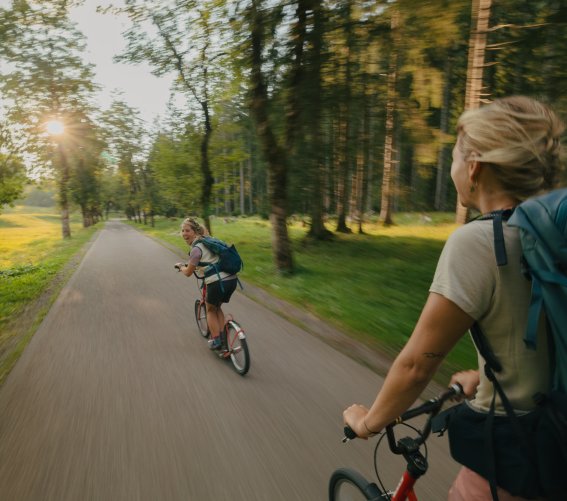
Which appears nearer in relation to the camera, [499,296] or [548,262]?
[548,262]

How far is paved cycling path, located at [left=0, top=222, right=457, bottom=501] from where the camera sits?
2.92 m

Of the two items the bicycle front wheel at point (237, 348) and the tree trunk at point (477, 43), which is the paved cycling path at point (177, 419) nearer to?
the bicycle front wheel at point (237, 348)

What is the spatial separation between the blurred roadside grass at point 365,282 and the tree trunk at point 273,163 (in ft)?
2.13

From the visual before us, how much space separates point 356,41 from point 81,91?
28.7 m

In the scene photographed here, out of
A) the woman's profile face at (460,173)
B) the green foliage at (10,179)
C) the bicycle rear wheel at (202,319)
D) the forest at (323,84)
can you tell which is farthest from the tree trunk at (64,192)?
the woman's profile face at (460,173)

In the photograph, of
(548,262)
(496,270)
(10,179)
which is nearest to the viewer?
(548,262)

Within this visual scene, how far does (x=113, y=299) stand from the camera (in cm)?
901

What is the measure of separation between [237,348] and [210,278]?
3.30ft

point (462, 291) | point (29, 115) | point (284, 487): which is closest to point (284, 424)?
point (284, 487)

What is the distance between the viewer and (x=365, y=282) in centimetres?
988

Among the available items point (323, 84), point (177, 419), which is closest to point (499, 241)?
point (177, 419)

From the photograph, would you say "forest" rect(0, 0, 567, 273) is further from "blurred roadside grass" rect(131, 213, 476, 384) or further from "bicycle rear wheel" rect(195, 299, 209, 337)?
"bicycle rear wheel" rect(195, 299, 209, 337)

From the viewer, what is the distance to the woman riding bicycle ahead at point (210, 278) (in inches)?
201

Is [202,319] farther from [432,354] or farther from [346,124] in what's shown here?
[346,124]
